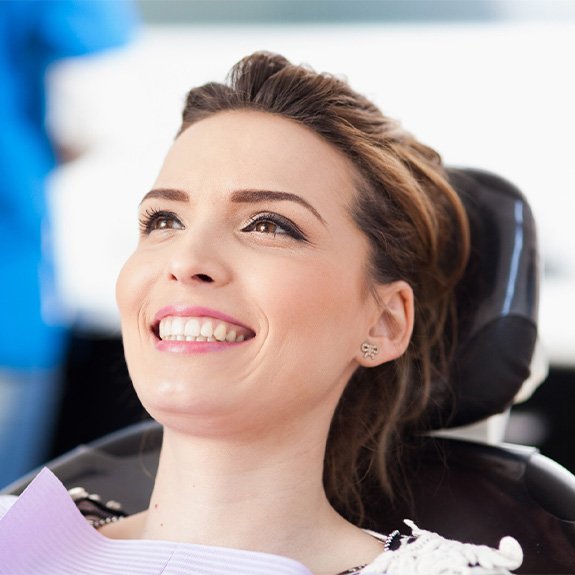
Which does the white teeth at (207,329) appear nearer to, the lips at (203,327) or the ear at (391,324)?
the lips at (203,327)

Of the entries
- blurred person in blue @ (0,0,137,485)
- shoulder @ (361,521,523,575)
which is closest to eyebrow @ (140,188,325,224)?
shoulder @ (361,521,523,575)

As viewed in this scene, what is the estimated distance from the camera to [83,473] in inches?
58.9

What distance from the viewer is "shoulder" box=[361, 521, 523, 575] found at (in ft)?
3.40

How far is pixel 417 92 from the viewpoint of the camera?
3.06m

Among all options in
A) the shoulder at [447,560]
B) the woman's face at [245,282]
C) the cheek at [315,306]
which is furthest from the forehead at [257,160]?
the shoulder at [447,560]

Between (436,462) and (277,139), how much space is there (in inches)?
21.3

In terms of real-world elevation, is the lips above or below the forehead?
below

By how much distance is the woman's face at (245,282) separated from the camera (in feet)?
3.81

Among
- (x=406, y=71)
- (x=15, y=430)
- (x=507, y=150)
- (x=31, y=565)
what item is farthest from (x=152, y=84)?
(x=31, y=565)

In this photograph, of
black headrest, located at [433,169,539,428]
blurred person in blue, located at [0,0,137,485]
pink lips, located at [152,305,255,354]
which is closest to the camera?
pink lips, located at [152,305,255,354]

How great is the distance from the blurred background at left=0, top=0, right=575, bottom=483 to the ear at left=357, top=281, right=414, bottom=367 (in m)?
1.60

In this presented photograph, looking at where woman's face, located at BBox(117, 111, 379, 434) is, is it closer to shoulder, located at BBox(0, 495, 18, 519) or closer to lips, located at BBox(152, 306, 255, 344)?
lips, located at BBox(152, 306, 255, 344)

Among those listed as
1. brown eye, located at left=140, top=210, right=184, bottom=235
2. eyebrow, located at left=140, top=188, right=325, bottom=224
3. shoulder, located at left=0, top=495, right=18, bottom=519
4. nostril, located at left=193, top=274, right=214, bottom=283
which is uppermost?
eyebrow, located at left=140, top=188, right=325, bottom=224

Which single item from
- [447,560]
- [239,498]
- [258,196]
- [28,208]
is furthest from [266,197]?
[28,208]
